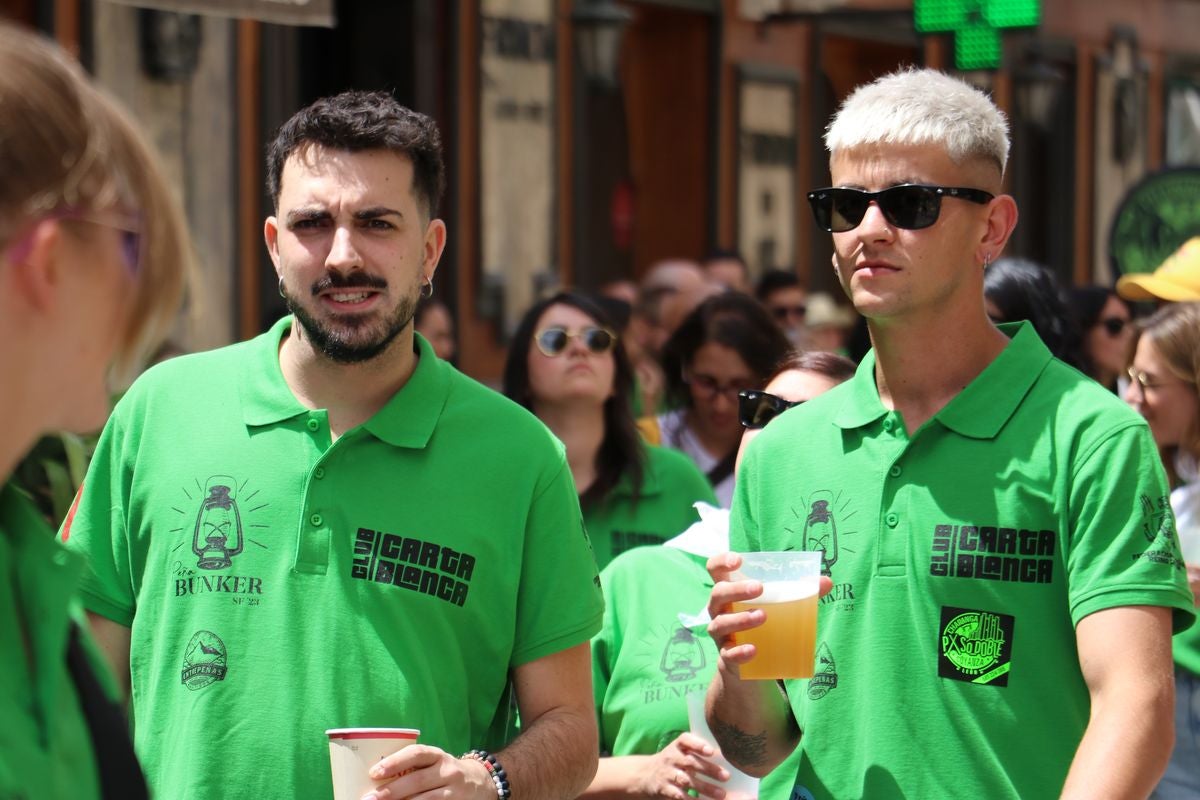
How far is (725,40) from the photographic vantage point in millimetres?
15336

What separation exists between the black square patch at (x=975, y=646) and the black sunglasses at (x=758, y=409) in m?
1.27

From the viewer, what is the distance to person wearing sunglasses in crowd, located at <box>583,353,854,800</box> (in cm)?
420

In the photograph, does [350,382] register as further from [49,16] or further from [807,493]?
[49,16]

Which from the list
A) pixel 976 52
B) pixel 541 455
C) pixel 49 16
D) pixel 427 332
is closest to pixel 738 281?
pixel 976 52

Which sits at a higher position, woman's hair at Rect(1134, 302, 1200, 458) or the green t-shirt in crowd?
woman's hair at Rect(1134, 302, 1200, 458)

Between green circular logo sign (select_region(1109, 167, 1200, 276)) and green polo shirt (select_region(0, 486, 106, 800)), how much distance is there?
293 inches

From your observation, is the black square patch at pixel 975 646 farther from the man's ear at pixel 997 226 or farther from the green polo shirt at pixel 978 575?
the man's ear at pixel 997 226

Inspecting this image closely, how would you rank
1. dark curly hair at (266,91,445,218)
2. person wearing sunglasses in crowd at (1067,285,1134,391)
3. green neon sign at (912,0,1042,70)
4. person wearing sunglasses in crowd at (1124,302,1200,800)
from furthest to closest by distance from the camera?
1. green neon sign at (912,0,1042,70)
2. person wearing sunglasses in crowd at (1067,285,1134,391)
3. person wearing sunglasses in crowd at (1124,302,1200,800)
4. dark curly hair at (266,91,445,218)

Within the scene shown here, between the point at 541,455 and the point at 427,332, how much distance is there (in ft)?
18.3

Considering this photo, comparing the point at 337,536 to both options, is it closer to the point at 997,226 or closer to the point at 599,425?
the point at 997,226

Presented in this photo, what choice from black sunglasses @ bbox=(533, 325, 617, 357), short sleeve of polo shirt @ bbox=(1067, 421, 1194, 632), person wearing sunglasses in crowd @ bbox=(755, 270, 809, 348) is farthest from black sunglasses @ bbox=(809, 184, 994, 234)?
person wearing sunglasses in crowd @ bbox=(755, 270, 809, 348)

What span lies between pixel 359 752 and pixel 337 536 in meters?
0.48

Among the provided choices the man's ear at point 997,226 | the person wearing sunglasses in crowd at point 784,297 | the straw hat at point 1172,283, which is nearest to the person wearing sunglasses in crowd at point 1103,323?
the straw hat at point 1172,283

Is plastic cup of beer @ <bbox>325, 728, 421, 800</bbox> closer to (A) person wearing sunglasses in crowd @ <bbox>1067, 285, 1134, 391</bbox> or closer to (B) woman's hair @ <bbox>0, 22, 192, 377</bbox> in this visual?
(B) woman's hair @ <bbox>0, 22, 192, 377</bbox>
